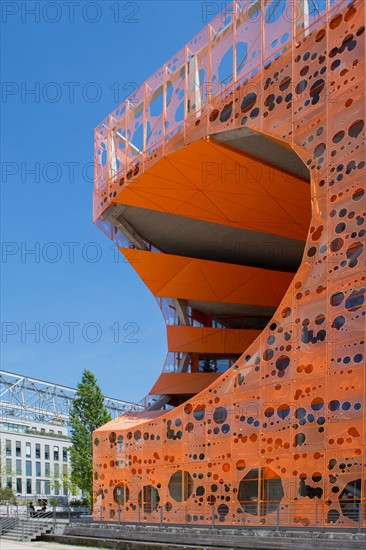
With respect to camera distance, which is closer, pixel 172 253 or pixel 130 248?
pixel 130 248

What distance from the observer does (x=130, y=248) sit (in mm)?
41625

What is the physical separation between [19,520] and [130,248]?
1582 cm

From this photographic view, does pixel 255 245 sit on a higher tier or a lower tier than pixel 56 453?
higher

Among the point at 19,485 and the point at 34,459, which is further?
the point at 34,459

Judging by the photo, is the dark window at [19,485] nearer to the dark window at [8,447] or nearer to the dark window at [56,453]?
the dark window at [8,447]

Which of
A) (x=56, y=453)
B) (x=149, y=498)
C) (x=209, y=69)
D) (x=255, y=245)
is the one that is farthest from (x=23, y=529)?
(x=56, y=453)

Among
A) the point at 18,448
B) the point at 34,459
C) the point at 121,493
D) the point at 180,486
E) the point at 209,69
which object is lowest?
the point at 34,459

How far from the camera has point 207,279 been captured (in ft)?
142

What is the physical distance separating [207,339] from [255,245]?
6.84m

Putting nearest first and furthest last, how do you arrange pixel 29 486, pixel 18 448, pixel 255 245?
1. pixel 255 245
2. pixel 29 486
3. pixel 18 448

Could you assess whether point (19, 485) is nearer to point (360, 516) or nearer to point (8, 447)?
point (8, 447)

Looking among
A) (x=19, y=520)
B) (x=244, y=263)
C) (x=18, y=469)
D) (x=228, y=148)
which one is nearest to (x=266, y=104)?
(x=228, y=148)

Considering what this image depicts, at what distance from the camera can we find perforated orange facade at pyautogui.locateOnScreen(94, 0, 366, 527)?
23312mm

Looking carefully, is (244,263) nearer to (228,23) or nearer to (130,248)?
(130,248)
